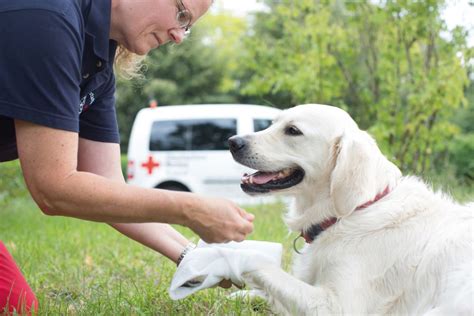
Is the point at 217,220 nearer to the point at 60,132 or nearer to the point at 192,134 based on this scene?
the point at 60,132

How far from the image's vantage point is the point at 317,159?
3.21m

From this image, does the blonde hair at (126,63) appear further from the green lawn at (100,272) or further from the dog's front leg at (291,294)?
the dog's front leg at (291,294)

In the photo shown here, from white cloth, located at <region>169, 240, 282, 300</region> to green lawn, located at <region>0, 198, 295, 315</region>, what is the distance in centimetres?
29

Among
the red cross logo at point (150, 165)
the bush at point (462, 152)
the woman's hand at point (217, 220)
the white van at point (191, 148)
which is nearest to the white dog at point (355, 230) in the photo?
the woman's hand at point (217, 220)

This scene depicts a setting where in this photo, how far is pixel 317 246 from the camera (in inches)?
119

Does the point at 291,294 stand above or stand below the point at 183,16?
below

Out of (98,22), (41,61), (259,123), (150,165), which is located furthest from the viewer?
(259,123)

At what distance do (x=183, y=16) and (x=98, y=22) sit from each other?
14.1 inches

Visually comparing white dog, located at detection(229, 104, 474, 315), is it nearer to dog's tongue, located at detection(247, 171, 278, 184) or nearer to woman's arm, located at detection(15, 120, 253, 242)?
dog's tongue, located at detection(247, 171, 278, 184)

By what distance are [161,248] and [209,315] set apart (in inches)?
19.7

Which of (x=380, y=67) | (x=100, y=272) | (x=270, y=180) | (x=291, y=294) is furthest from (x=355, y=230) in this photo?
(x=380, y=67)

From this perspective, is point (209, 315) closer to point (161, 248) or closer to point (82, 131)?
point (161, 248)

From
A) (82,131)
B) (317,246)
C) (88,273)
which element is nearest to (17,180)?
(88,273)

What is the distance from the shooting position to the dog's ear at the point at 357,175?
2918mm
